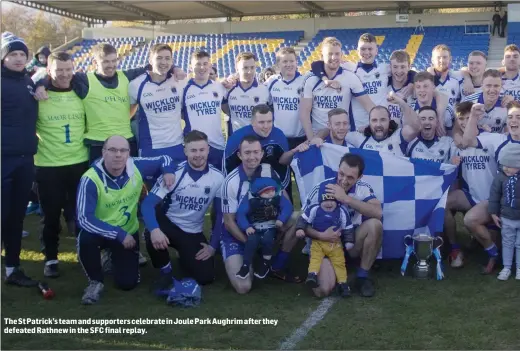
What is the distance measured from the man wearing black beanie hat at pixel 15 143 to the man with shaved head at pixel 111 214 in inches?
20.4

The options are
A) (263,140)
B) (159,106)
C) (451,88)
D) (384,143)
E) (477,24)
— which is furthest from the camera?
(477,24)

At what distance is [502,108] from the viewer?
5.61 metres

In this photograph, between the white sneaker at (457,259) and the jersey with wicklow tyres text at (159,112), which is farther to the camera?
the jersey with wicklow tyres text at (159,112)

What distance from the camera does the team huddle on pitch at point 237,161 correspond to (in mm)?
4648

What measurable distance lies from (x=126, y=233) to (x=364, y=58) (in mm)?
3000

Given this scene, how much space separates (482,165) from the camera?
530cm

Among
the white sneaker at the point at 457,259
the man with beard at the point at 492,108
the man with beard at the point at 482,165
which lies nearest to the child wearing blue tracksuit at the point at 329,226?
the white sneaker at the point at 457,259

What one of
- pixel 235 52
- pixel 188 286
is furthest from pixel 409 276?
pixel 235 52

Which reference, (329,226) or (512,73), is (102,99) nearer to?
(329,226)

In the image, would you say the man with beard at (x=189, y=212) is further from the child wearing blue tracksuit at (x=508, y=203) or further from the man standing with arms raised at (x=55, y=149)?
the child wearing blue tracksuit at (x=508, y=203)

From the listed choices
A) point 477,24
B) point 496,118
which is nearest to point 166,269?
point 496,118

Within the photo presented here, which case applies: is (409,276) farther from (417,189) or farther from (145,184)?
(145,184)

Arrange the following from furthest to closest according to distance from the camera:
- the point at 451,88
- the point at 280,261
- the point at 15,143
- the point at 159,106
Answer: the point at 451,88
the point at 159,106
the point at 280,261
the point at 15,143

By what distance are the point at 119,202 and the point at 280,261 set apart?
1.39m
